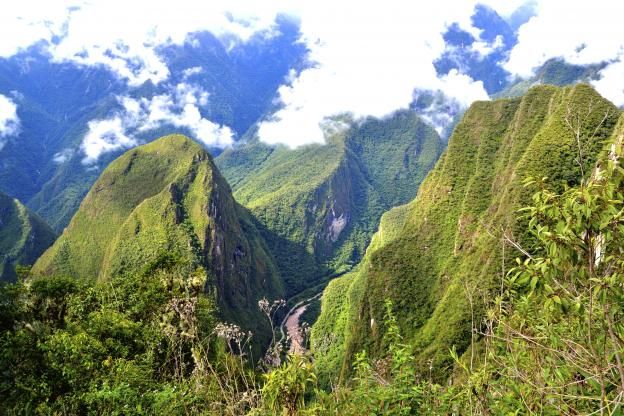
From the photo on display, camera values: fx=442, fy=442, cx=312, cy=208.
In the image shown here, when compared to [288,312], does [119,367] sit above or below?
above

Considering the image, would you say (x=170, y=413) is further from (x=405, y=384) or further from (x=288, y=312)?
(x=288, y=312)

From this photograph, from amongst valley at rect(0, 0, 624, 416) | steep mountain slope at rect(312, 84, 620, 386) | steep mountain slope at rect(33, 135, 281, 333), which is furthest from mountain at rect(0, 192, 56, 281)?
steep mountain slope at rect(312, 84, 620, 386)

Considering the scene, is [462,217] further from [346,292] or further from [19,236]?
[19,236]

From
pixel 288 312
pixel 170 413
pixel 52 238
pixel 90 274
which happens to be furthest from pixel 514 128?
pixel 52 238

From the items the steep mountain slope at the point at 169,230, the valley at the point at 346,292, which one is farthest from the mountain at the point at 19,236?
the steep mountain slope at the point at 169,230

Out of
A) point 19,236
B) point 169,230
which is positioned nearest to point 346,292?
point 169,230

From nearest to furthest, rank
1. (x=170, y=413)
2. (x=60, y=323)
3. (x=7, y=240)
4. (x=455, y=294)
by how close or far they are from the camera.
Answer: (x=170, y=413), (x=60, y=323), (x=455, y=294), (x=7, y=240)
